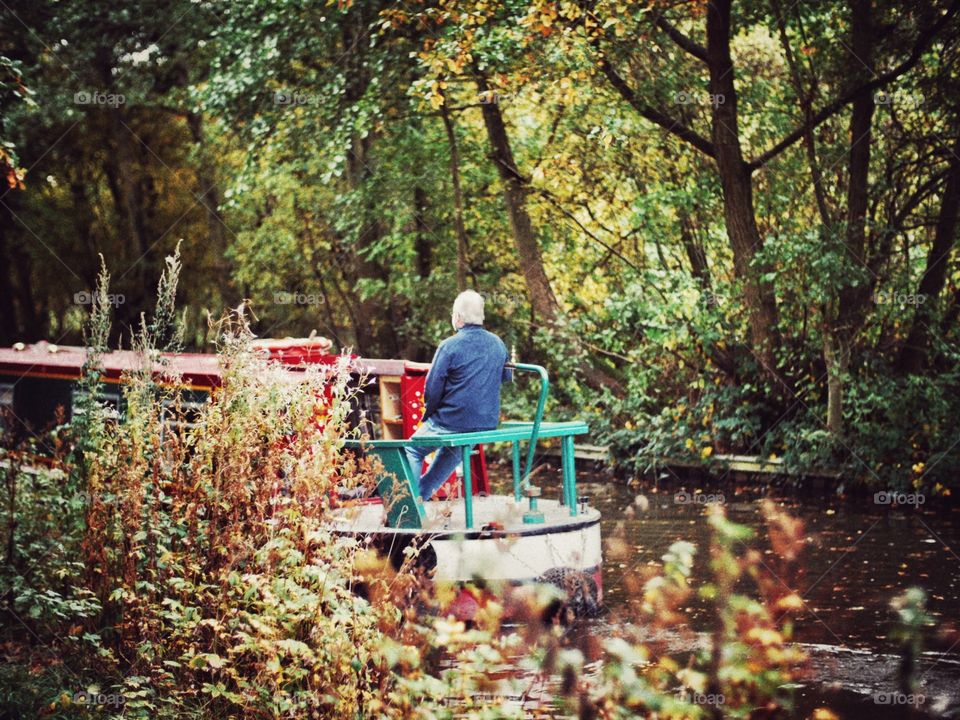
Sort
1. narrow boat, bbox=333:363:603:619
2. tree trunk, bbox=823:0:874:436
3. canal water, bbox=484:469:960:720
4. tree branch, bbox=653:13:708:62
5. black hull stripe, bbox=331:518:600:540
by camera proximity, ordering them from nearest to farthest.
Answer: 1. canal water, bbox=484:469:960:720
2. black hull stripe, bbox=331:518:600:540
3. narrow boat, bbox=333:363:603:619
4. tree trunk, bbox=823:0:874:436
5. tree branch, bbox=653:13:708:62

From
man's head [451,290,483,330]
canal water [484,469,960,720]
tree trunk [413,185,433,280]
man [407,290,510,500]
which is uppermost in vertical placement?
tree trunk [413,185,433,280]

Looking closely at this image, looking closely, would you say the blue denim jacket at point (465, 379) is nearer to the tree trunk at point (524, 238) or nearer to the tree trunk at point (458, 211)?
the tree trunk at point (524, 238)

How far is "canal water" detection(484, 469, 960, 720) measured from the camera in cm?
764

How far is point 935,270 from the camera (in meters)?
15.0

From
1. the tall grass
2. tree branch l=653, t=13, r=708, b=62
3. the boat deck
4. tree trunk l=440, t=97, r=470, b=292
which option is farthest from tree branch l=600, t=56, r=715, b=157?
the tall grass

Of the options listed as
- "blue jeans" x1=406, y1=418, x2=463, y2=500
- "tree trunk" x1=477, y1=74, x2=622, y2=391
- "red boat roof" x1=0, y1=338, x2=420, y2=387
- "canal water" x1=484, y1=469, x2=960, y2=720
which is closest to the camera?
"canal water" x1=484, y1=469, x2=960, y2=720

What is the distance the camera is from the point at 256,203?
87.8ft

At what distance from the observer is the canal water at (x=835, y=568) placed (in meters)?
7.64

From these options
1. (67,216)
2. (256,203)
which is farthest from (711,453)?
(67,216)

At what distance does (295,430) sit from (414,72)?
1410 centimetres

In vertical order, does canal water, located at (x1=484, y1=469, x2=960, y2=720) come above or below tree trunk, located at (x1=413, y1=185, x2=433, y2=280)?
below

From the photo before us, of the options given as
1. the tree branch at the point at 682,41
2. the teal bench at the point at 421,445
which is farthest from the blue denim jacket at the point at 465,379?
the tree branch at the point at 682,41

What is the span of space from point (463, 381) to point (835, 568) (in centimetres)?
419

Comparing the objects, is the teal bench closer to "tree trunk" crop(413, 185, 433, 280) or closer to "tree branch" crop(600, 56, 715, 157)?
"tree branch" crop(600, 56, 715, 157)
